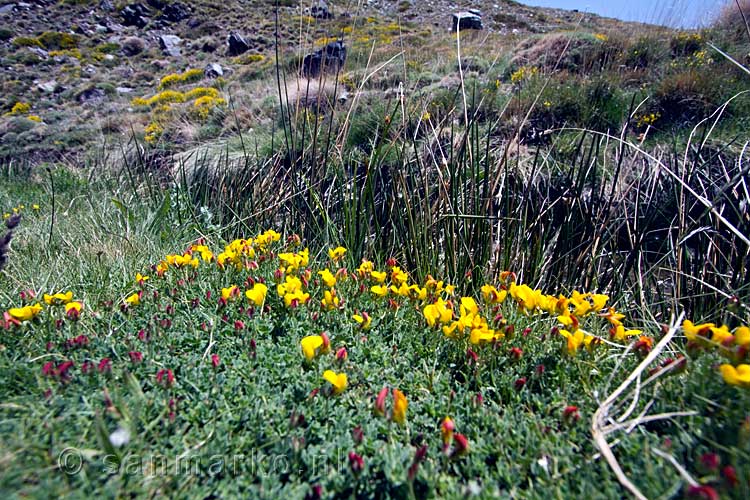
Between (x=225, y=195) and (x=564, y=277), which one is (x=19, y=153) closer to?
(x=225, y=195)

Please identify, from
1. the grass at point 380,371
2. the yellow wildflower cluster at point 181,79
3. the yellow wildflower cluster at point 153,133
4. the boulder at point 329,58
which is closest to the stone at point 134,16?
the yellow wildflower cluster at point 181,79

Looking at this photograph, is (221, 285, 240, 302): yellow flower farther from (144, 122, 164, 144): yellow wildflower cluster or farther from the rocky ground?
the rocky ground

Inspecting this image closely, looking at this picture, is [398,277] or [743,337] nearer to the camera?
[743,337]

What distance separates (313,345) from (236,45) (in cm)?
2385

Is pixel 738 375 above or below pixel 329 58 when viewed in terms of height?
below

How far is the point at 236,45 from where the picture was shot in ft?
70.3

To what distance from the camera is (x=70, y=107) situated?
1597 centimetres

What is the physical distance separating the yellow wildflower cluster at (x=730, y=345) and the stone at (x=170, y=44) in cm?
2749

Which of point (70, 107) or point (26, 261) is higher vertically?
point (26, 261)

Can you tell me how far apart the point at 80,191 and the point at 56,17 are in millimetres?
31376

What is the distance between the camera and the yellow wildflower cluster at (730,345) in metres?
0.94

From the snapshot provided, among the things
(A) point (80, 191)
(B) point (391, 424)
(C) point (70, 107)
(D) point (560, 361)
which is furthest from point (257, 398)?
(C) point (70, 107)

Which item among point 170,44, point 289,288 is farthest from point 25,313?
point 170,44

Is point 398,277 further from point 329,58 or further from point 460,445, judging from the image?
point 329,58
